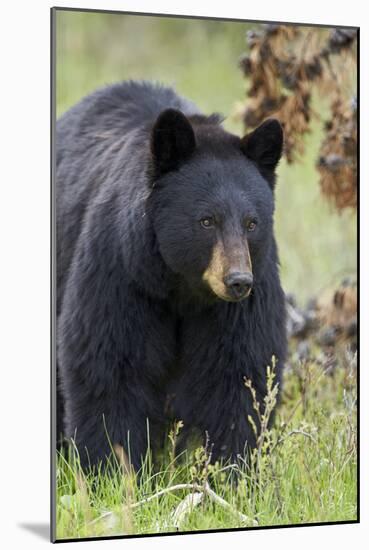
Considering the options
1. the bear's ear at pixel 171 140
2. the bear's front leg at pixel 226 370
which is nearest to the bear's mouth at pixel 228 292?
the bear's front leg at pixel 226 370

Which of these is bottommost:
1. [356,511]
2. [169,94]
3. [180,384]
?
[356,511]

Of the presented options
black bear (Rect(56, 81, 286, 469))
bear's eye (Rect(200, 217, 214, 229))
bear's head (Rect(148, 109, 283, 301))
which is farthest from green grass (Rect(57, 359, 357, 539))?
bear's eye (Rect(200, 217, 214, 229))

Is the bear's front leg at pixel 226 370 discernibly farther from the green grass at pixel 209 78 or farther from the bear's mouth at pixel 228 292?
the green grass at pixel 209 78

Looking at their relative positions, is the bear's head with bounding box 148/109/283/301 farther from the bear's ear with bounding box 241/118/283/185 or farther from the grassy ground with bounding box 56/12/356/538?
the grassy ground with bounding box 56/12/356/538

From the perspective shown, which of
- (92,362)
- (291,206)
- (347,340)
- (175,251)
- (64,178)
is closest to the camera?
(175,251)

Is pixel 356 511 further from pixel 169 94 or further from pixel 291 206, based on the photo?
pixel 291 206

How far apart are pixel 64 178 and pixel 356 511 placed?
216 centimetres

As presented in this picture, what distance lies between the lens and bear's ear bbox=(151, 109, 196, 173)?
493cm

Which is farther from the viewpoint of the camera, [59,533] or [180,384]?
[180,384]

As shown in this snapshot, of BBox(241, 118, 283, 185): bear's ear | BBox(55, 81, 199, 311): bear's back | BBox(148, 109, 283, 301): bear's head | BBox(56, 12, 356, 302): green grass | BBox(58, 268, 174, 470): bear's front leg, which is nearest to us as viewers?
BBox(148, 109, 283, 301): bear's head

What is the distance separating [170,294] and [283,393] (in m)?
1.51

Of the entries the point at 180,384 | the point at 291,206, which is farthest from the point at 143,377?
the point at 291,206

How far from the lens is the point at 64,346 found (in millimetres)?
5445

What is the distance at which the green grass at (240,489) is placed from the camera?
5164mm
